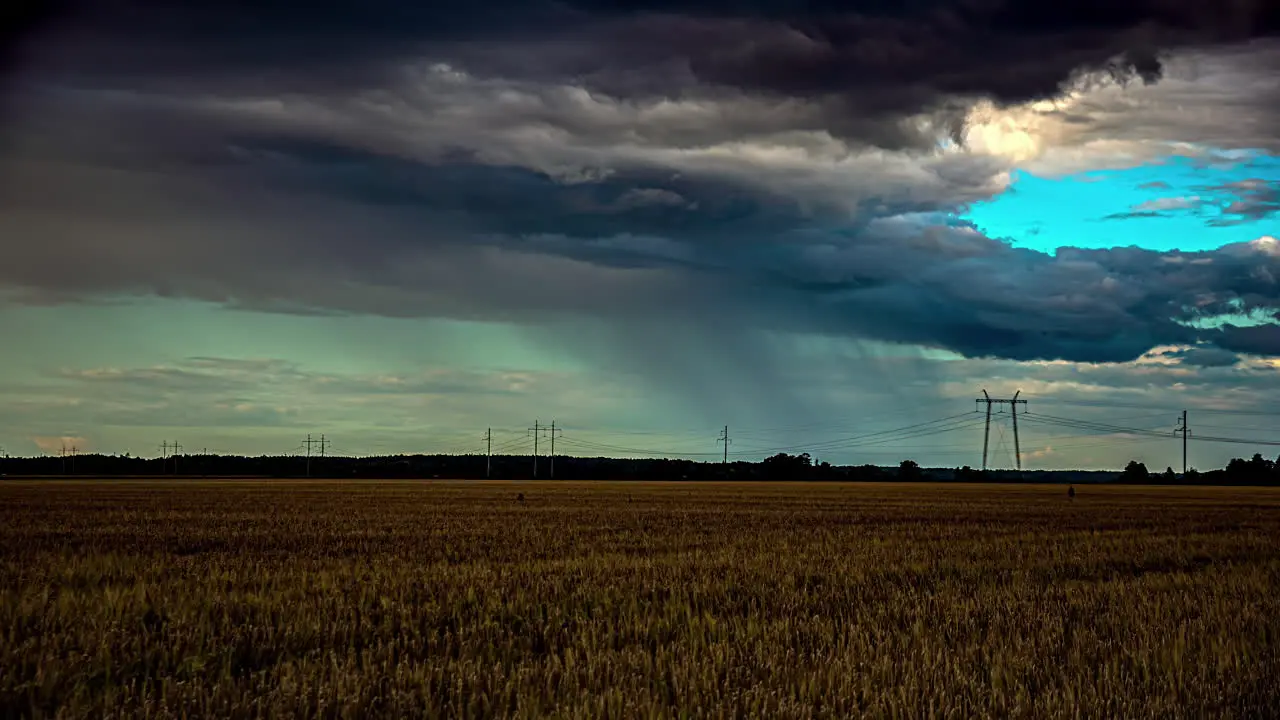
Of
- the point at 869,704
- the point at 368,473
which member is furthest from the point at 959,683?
the point at 368,473

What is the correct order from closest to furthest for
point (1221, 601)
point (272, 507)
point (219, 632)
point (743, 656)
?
1. point (743, 656)
2. point (219, 632)
3. point (1221, 601)
4. point (272, 507)

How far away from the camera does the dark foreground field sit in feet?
25.6

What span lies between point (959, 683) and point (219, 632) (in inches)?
290

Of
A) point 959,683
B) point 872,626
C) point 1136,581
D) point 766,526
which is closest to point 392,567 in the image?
point 872,626

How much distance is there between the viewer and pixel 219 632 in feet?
35.0

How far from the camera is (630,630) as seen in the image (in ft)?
36.3

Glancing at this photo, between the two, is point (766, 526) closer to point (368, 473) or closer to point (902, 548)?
point (902, 548)

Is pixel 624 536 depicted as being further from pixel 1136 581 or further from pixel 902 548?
pixel 1136 581

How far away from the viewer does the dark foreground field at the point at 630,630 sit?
25.6 feet

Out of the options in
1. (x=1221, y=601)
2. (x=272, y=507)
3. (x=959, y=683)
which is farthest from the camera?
(x=272, y=507)

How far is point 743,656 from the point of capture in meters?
9.38

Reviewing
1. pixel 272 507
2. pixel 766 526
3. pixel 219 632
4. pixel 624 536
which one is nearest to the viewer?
pixel 219 632

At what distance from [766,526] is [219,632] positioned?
73.6ft

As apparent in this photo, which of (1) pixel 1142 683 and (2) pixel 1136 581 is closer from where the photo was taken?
(1) pixel 1142 683
